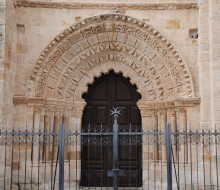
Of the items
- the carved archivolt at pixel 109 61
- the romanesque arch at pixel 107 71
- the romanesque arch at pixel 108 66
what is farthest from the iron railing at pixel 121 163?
the carved archivolt at pixel 109 61

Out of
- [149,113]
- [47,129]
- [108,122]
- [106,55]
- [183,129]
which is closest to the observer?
[183,129]

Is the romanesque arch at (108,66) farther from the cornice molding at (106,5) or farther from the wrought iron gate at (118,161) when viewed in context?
the wrought iron gate at (118,161)

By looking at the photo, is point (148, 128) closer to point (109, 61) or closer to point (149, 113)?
point (149, 113)

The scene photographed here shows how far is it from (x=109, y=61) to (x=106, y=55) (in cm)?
16

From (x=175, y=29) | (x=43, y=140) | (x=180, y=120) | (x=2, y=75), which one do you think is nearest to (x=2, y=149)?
(x=43, y=140)

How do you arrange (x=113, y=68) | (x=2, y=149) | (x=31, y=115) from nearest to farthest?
(x=2, y=149) → (x=31, y=115) → (x=113, y=68)

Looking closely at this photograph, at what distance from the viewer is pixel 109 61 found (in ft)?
31.2

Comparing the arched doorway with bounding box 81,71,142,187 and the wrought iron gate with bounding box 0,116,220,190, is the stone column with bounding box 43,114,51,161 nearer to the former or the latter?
the wrought iron gate with bounding box 0,116,220,190

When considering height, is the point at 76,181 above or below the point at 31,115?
below

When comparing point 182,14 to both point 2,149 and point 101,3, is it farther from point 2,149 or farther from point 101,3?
point 2,149

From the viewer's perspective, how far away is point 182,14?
30.2 ft

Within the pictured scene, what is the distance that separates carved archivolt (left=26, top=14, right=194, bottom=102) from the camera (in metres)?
8.98

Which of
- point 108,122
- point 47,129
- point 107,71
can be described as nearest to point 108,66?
point 107,71

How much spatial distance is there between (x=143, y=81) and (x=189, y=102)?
47.7 inches
